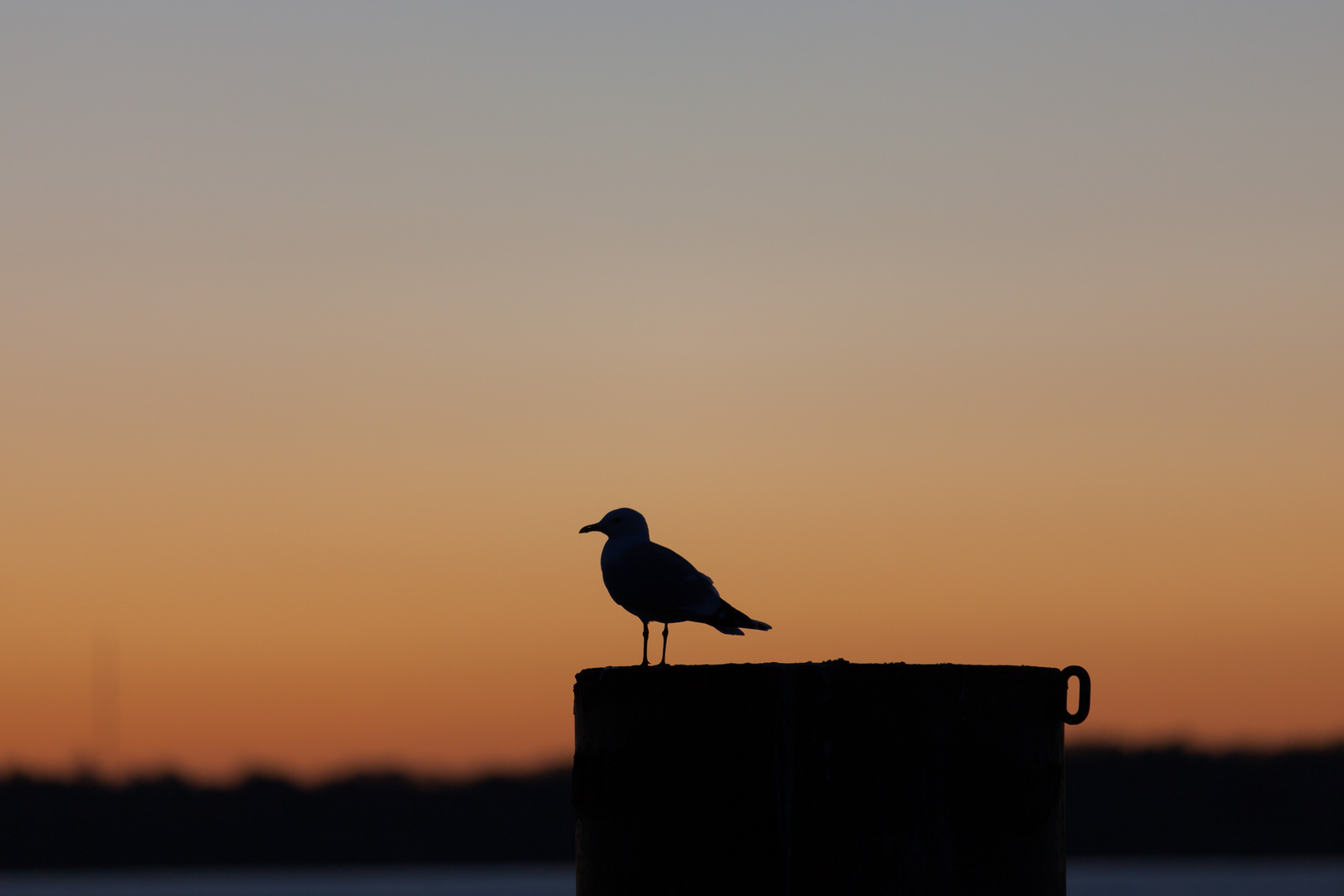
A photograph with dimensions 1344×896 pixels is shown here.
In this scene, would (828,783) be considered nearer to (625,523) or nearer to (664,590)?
(664,590)

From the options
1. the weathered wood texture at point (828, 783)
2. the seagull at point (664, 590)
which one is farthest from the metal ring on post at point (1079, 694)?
the seagull at point (664, 590)

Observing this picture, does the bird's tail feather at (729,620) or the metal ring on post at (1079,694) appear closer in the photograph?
the metal ring on post at (1079,694)

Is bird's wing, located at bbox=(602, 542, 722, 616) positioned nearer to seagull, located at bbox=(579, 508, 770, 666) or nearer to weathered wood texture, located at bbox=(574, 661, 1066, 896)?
seagull, located at bbox=(579, 508, 770, 666)

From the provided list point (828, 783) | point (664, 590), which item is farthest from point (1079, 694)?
point (664, 590)

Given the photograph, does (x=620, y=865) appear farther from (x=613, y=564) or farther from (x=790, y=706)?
(x=613, y=564)

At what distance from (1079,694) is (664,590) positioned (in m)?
3.10

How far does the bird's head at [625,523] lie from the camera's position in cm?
1125

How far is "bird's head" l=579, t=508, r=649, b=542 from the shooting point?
11.2 meters

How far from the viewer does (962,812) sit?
7297mm

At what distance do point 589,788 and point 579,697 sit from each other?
0.40 meters

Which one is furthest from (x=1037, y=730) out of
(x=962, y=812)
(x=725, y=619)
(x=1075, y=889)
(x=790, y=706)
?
(x=1075, y=889)

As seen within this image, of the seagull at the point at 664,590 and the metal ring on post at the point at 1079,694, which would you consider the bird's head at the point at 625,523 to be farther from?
the metal ring on post at the point at 1079,694

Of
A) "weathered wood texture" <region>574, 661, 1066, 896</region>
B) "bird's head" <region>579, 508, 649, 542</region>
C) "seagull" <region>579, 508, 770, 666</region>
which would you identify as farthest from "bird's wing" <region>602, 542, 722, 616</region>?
"weathered wood texture" <region>574, 661, 1066, 896</region>

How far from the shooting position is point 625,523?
1128 centimetres
